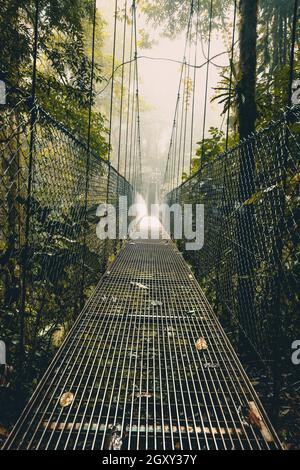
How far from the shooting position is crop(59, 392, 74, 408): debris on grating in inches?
47.5

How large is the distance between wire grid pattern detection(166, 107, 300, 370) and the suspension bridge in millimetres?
10

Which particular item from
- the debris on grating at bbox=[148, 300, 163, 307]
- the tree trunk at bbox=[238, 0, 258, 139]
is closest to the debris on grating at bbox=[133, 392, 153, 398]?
the debris on grating at bbox=[148, 300, 163, 307]

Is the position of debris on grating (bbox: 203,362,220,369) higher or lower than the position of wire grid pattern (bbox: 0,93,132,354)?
lower

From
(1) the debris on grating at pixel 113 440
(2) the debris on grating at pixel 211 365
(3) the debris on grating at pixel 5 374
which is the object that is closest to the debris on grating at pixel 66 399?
(1) the debris on grating at pixel 113 440

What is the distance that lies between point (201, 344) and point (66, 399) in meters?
0.73

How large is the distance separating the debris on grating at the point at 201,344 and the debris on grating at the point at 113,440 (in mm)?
684

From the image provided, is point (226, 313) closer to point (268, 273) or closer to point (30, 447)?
point (268, 273)

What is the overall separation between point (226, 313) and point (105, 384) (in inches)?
49.4

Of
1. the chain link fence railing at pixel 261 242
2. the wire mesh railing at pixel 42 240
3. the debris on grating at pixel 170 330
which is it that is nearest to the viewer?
the chain link fence railing at pixel 261 242

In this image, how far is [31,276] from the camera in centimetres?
169

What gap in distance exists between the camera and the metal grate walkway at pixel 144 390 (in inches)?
41.8

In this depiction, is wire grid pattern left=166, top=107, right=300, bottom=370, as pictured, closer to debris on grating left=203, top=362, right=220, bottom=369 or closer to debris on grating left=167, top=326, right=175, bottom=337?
debris on grating left=203, top=362, right=220, bottom=369

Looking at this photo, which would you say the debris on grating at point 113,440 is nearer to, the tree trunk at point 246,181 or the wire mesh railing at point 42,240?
the wire mesh railing at point 42,240
